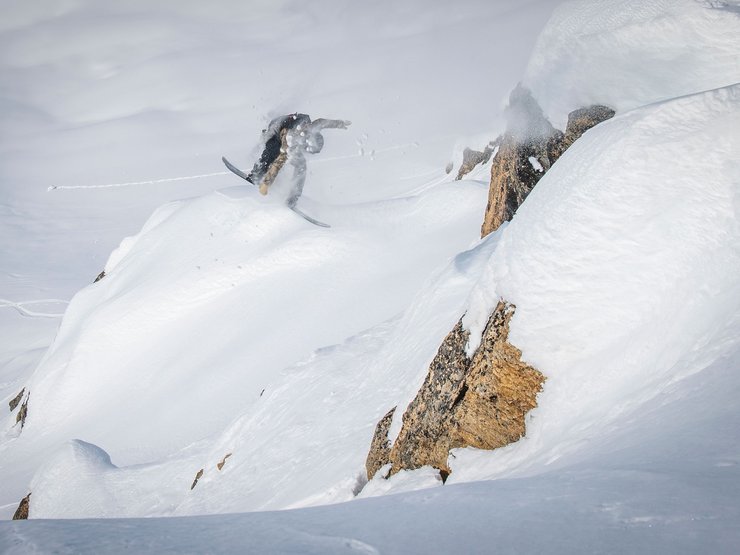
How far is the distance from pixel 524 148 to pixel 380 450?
6782 mm

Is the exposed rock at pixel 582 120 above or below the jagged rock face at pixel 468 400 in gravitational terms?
above

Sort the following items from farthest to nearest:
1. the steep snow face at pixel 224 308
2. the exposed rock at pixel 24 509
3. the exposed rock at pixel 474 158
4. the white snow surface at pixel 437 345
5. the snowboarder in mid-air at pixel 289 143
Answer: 1. the exposed rock at pixel 474 158
2. the snowboarder in mid-air at pixel 289 143
3. the steep snow face at pixel 224 308
4. the exposed rock at pixel 24 509
5. the white snow surface at pixel 437 345

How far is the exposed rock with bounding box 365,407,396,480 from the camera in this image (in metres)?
5.60

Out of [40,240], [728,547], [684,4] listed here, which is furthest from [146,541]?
[40,240]

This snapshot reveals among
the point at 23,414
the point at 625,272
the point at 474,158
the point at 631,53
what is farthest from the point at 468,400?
the point at 474,158

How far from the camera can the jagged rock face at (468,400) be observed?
416 cm

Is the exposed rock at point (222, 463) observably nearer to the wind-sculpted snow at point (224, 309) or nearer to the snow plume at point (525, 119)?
the wind-sculpted snow at point (224, 309)

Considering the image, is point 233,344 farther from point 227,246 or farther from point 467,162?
point 467,162

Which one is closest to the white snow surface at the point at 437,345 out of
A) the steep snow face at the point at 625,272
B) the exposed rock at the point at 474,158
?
the steep snow face at the point at 625,272

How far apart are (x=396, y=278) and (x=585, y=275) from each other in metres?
10.9

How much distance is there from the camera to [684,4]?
7.37m

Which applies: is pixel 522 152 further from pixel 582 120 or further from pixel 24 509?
pixel 24 509

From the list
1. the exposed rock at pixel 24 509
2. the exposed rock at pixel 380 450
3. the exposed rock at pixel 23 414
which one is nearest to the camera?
the exposed rock at pixel 380 450

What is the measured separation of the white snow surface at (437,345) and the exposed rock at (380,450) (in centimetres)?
25
